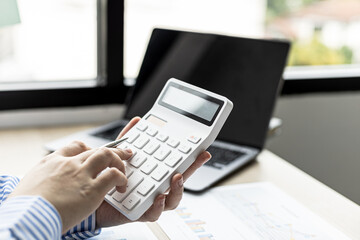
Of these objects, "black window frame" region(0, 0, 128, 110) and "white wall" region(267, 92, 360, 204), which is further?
"white wall" region(267, 92, 360, 204)

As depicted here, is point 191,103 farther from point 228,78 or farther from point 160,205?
point 228,78

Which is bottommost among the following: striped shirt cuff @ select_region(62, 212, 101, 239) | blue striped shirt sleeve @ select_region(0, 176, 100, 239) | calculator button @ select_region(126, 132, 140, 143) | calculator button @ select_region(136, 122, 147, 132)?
striped shirt cuff @ select_region(62, 212, 101, 239)

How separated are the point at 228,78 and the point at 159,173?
0.45 m

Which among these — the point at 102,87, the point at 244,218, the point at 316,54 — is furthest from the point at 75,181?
the point at 316,54

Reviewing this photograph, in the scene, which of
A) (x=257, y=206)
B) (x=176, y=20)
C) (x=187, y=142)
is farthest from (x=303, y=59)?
(x=187, y=142)

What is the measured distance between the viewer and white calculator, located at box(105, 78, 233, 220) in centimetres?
63

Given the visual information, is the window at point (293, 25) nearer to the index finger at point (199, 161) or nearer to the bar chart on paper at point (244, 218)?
the bar chart on paper at point (244, 218)

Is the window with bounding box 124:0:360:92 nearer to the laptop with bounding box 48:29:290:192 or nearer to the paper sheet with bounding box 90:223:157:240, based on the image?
the laptop with bounding box 48:29:290:192

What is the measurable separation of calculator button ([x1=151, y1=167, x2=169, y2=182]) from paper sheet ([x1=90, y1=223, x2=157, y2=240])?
0.11 m

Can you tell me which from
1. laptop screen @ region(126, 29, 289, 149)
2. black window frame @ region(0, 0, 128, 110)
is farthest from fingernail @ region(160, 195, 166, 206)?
black window frame @ region(0, 0, 128, 110)

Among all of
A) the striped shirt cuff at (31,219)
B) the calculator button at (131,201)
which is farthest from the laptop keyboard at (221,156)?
the striped shirt cuff at (31,219)

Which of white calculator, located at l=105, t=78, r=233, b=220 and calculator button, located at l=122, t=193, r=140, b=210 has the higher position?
white calculator, located at l=105, t=78, r=233, b=220

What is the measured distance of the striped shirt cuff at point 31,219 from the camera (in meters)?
0.53

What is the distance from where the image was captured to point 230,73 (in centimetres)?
105
